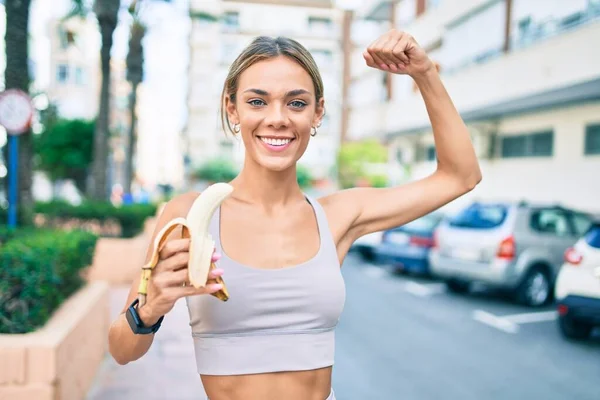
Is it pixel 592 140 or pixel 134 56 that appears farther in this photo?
pixel 134 56

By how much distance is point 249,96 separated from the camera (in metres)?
1.68

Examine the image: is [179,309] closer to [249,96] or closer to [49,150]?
[249,96]

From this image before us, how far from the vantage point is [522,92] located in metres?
14.8

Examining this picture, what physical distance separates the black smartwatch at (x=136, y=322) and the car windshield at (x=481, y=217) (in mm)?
8751

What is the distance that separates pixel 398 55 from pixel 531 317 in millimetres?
7829

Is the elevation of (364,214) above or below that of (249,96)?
below

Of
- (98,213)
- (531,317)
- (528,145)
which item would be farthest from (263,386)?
(528,145)

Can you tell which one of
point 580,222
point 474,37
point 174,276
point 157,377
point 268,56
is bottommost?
point 157,377

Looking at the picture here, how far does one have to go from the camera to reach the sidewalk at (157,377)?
4895mm

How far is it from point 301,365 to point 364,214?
51cm

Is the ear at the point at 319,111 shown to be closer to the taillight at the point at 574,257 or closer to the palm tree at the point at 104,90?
the taillight at the point at 574,257

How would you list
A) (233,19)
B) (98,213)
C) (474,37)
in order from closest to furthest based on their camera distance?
(98,213)
(474,37)
(233,19)

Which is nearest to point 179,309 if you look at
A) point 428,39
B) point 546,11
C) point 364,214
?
point 364,214

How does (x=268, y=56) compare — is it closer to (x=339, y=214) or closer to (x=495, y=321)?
(x=339, y=214)
